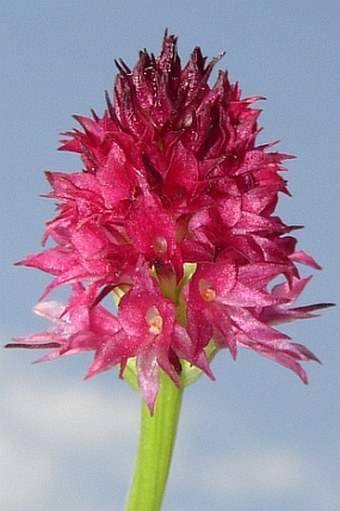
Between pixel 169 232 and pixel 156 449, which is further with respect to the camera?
pixel 156 449

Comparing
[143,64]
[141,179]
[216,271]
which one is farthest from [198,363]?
[143,64]

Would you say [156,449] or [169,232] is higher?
[169,232]

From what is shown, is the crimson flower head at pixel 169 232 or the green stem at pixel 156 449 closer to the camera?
the crimson flower head at pixel 169 232

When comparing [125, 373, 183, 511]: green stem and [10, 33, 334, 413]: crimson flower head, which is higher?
[10, 33, 334, 413]: crimson flower head

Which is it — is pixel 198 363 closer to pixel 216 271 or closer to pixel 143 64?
pixel 216 271
